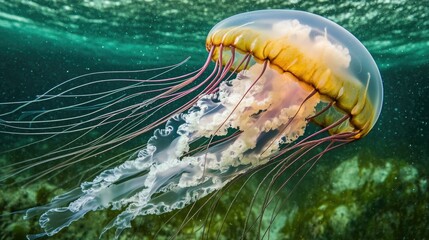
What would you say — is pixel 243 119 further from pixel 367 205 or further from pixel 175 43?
pixel 175 43

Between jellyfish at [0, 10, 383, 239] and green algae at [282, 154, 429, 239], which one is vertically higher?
jellyfish at [0, 10, 383, 239]

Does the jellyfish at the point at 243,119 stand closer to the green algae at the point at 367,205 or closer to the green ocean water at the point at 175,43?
the green ocean water at the point at 175,43

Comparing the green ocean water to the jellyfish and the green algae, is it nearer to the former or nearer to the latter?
the green algae

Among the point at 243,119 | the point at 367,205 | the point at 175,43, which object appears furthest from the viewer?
the point at 175,43

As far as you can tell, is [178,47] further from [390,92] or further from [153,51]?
[390,92]

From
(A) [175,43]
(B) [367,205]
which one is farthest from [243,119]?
(A) [175,43]

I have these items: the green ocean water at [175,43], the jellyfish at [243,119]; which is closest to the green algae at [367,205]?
the green ocean water at [175,43]

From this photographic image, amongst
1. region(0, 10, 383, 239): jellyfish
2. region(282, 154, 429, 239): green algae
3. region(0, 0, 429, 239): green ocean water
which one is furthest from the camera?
region(0, 0, 429, 239): green ocean water

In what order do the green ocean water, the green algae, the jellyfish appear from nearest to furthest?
the jellyfish → the green algae → the green ocean water

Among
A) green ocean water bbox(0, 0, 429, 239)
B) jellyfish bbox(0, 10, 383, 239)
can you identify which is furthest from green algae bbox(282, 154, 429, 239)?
jellyfish bbox(0, 10, 383, 239)
